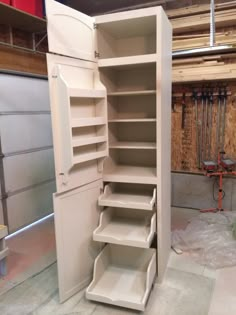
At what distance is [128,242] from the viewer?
7.26 feet

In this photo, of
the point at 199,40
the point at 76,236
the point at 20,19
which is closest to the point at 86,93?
the point at 76,236

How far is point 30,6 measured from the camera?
322 centimetres

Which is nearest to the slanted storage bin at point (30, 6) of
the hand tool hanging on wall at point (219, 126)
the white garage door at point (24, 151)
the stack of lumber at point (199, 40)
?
the white garage door at point (24, 151)

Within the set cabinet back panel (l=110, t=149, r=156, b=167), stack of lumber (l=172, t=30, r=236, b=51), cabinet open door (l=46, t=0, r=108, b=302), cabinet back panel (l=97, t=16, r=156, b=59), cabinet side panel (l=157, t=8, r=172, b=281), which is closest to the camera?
cabinet open door (l=46, t=0, r=108, b=302)

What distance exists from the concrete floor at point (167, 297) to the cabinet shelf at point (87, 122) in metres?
1.46

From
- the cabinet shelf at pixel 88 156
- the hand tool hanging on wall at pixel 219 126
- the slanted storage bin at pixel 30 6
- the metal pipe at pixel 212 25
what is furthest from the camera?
the hand tool hanging on wall at pixel 219 126

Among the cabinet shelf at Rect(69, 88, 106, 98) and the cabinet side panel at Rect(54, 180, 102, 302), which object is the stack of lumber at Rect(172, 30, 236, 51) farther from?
the cabinet side panel at Rect(54, 180, 102, 302)

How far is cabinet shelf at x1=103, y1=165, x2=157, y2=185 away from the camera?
7.68 ft

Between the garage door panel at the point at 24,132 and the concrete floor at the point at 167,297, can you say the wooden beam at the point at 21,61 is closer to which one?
the garage door panel at the point at 24,132

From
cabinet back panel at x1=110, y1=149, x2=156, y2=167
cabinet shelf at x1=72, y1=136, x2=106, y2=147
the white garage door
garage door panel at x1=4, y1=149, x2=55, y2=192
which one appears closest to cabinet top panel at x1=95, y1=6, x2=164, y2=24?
cabinet shelf at x1=72, y1=136, x2=106, y2=147

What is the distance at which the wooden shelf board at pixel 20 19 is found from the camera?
296 centimetres

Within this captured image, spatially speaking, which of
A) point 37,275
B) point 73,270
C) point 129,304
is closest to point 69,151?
point 73,270

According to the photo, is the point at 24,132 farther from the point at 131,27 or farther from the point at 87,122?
the point at 131,27

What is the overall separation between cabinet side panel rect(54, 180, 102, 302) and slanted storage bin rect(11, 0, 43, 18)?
229 cm
